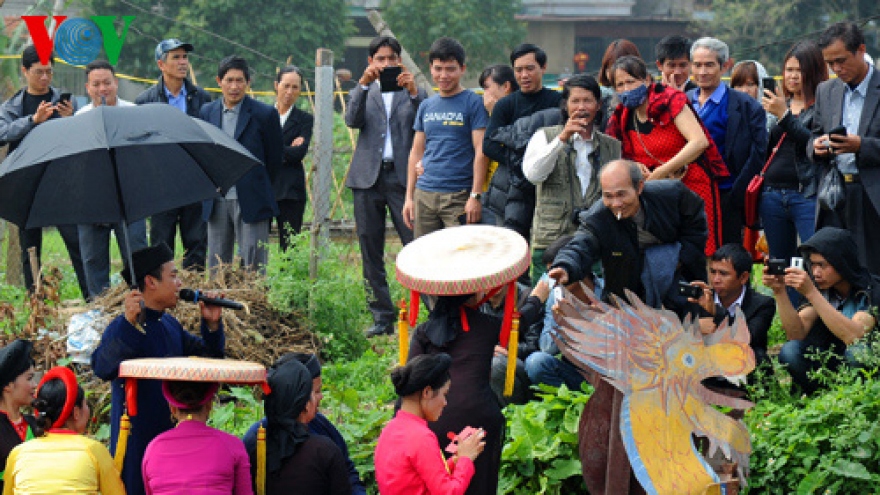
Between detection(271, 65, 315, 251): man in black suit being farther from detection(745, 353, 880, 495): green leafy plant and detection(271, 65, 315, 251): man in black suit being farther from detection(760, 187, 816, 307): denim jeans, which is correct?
detection(745, 353, 880, 495): green leafy plant

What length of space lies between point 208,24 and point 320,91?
63.7ft

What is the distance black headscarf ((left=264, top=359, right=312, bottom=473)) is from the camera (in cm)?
554

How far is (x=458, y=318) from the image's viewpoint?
6.02 metres

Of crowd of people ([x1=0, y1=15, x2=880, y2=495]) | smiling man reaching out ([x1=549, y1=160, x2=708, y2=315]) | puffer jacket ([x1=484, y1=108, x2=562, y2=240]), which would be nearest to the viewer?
crowd of people ([x1=0, y1=15, x2=880, y2=495])

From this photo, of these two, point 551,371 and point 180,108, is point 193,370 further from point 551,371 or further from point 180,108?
point 180,108

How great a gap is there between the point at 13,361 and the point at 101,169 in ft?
3.39

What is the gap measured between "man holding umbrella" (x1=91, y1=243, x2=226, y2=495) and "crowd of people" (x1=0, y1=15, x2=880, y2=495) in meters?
0.01

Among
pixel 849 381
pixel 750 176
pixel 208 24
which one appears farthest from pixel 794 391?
pixel 208 24

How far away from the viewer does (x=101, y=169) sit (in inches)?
256

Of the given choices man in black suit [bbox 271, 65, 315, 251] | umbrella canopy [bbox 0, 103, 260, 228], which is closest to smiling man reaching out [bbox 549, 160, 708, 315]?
umbrella canopy [bbox 0, 103, 260, 228]

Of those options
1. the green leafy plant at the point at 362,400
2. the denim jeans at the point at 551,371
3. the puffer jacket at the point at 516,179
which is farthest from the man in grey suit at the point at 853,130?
the green leafy plant at the point at 362,400

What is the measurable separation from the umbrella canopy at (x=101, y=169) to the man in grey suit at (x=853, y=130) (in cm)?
355

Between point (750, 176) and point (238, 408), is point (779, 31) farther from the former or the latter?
point (238, 408)

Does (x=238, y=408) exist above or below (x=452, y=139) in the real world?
below
